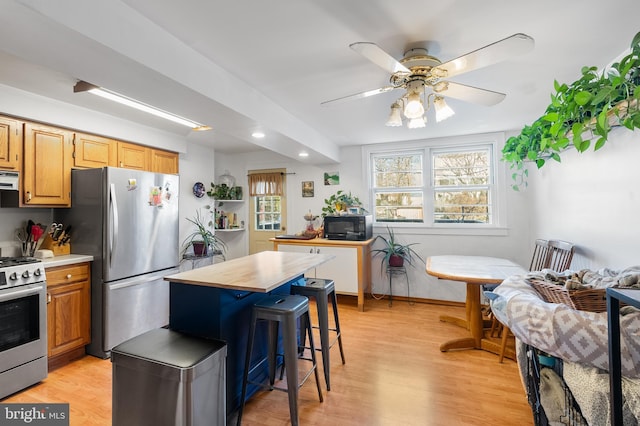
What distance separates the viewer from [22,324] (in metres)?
2.16

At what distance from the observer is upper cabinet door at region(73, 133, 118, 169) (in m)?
2.81

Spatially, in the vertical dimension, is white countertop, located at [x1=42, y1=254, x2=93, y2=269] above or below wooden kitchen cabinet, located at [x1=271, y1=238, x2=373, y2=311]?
above

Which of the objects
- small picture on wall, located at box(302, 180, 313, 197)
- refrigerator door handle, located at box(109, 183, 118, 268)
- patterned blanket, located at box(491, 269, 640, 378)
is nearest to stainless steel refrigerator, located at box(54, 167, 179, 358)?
refrigerator door handle, located at box(109, 183, 118, 268)

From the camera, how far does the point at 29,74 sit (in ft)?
6.75

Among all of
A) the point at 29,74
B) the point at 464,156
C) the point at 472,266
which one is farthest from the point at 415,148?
the point at 29,74

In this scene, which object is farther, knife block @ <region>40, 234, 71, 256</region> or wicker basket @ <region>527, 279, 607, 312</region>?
knife block @ <region>40, 234, 71, 256</region>

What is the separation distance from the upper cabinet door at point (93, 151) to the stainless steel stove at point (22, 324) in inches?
41.9

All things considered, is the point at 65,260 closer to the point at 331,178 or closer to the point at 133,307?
the point at 133,307

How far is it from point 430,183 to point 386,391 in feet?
9.25

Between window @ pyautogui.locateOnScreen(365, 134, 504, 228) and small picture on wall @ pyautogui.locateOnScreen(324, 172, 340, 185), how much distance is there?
19.9 inches

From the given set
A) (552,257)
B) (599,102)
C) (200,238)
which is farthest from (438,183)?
(200,238)

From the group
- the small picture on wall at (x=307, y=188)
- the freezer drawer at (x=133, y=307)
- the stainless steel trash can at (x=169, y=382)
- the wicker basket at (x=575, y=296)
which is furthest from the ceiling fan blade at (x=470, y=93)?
the freezer drawer at (x=133, y=307)

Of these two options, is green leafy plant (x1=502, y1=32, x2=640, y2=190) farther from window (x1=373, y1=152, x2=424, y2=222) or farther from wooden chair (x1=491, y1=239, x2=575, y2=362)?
window (x1=373, y1=152, x2=424, y2=222)

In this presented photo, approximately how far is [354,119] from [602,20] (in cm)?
191
